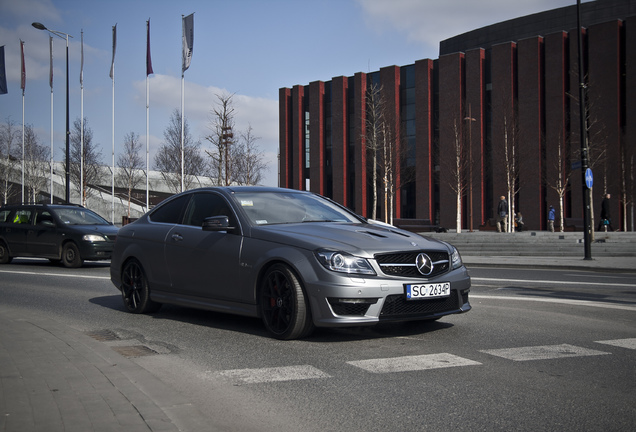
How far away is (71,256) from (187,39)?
21310mm

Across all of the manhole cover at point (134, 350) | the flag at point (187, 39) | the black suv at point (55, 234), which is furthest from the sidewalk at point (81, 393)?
the flag at point (187, 39)

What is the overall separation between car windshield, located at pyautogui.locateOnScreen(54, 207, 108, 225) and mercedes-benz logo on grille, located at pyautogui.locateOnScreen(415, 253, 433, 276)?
43.4ft

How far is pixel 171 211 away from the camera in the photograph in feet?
26.9

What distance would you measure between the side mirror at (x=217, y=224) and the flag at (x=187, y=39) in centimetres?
2982

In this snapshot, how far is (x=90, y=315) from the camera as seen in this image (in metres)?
8.41

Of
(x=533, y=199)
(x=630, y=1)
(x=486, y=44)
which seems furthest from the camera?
(x=486, y=44)

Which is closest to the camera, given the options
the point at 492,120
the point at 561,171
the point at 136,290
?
the point at 136,290

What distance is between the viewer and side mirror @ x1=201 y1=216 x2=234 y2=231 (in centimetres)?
689

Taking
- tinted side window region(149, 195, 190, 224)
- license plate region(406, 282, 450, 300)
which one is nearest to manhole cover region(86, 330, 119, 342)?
tinted side window region(149, 195, 190, 224)

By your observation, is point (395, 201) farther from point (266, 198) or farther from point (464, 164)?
point (266, 198)

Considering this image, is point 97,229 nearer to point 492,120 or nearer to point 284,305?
point 284,305

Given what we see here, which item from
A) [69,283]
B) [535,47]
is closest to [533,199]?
[535,47]

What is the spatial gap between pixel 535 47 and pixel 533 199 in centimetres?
1099

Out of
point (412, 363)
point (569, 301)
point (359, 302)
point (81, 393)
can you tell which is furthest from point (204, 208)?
point (569, 301)
